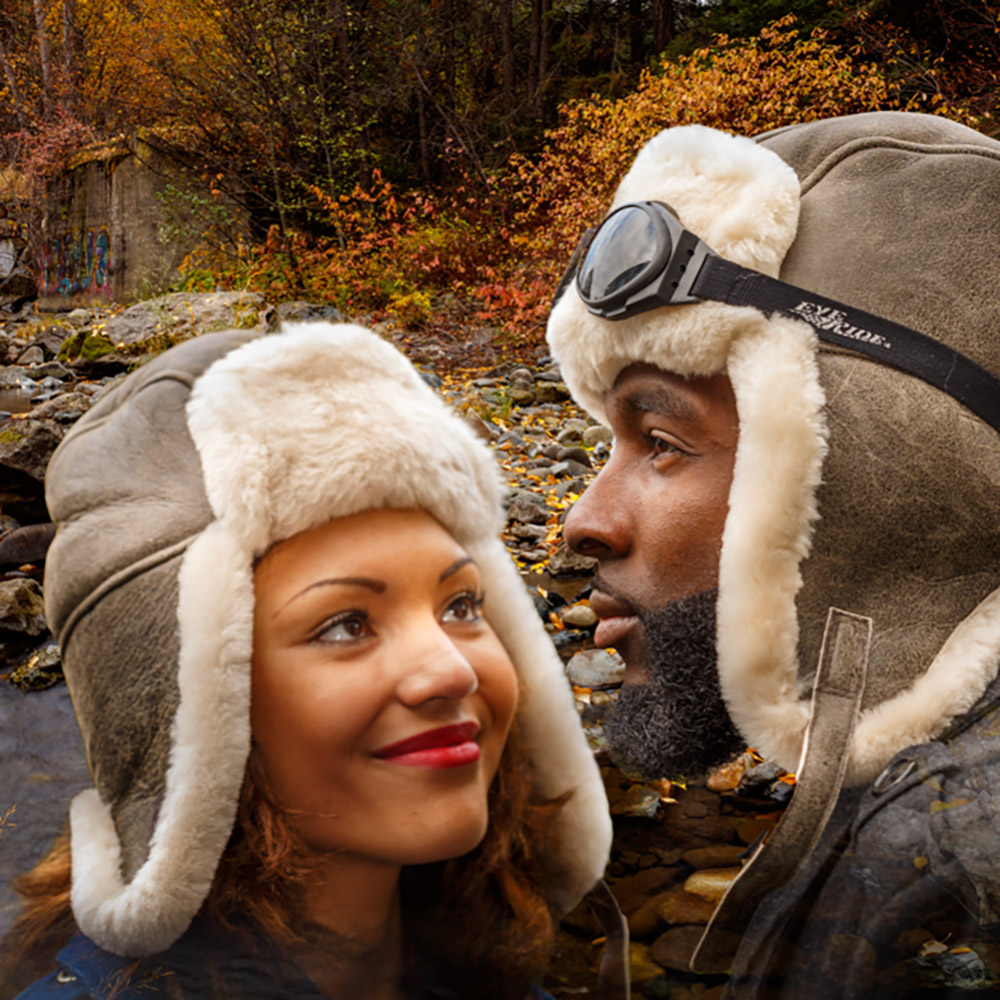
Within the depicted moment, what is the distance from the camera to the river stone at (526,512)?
4416mm

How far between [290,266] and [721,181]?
6.60 feet

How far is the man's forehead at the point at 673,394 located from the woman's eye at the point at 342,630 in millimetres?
989

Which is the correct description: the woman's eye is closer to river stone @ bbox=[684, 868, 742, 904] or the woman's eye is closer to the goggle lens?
the goggle lens

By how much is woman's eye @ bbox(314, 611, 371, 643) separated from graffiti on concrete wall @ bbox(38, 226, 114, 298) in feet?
7.55

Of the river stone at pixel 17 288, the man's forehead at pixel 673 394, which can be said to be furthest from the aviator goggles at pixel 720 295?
the river stone at pixel 17 288

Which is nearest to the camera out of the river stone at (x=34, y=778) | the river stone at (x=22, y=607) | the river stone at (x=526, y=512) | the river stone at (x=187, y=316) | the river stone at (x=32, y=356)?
the river stone at (x=34, y=778)

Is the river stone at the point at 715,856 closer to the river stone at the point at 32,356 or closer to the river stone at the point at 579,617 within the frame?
the river stone at the point at 579,617

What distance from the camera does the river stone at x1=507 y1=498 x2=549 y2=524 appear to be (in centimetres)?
442

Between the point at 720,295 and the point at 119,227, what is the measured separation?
2.10 m

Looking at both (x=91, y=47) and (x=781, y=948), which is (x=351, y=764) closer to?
Answer: (x=781, y=948)

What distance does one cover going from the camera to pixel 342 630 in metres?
1.03

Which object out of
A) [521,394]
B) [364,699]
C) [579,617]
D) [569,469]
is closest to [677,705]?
[364,699]

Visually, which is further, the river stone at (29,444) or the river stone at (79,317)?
the river stone at (79,317)

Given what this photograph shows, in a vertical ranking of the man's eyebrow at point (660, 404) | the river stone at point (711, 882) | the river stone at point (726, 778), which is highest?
the man's eyebrow at point (660, 404)
